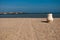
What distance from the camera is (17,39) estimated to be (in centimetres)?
371

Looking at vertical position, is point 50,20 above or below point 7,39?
above

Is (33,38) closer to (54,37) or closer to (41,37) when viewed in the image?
(41,37)

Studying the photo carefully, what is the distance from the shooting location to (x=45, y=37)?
3863mm

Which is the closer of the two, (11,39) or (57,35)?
(11,39)

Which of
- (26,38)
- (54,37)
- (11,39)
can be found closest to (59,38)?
(54,37)

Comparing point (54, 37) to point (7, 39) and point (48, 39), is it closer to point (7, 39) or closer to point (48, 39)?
point (48, 39)

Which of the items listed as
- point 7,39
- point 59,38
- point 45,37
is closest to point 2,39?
point 7,39

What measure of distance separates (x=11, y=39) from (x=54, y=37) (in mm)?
1041

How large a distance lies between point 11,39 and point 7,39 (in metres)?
0.09

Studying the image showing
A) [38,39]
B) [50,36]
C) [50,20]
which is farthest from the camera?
[50,20]

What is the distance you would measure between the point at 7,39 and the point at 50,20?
3.25 metres

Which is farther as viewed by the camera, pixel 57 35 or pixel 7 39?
pixel 57 35

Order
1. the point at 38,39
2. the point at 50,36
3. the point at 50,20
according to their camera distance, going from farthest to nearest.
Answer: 1. the point at 50,20
2. the point at 50,36
3. the point at 38,39

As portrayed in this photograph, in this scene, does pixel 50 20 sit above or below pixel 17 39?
above
